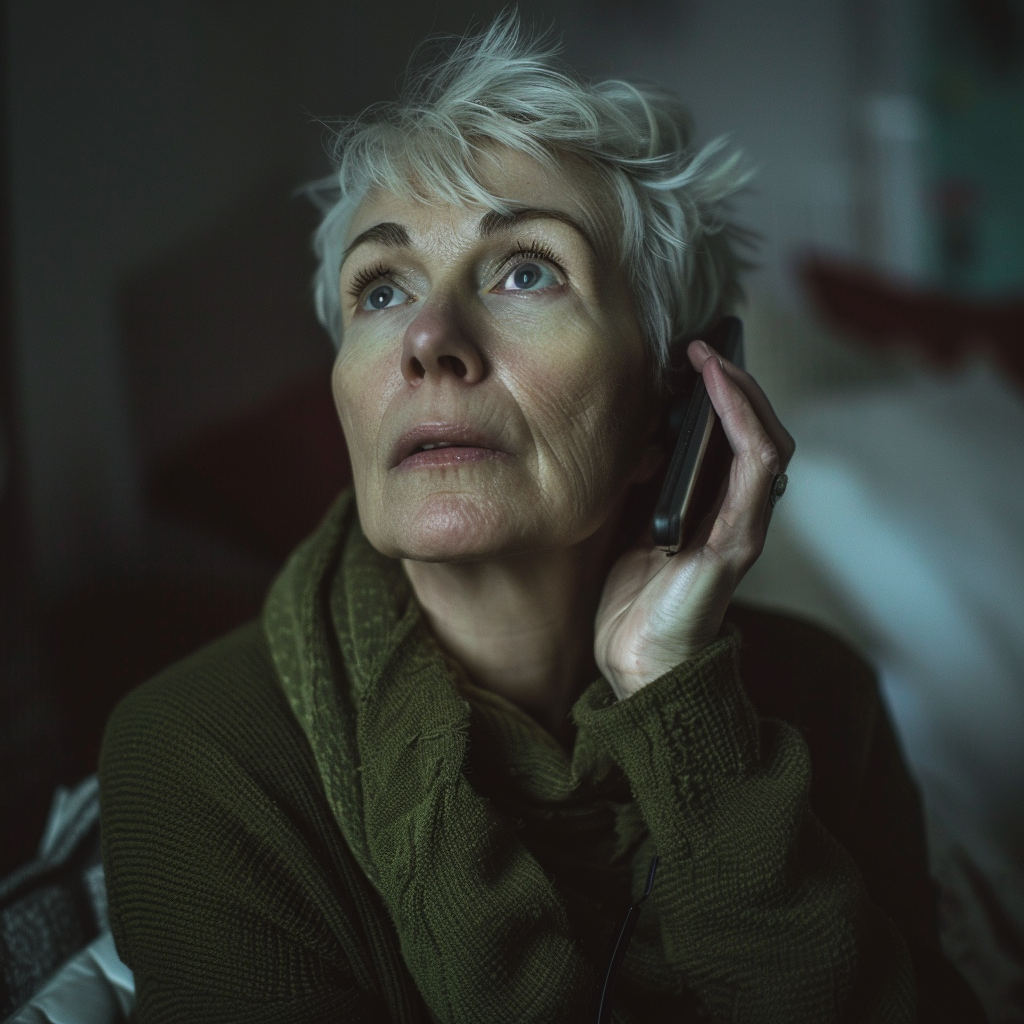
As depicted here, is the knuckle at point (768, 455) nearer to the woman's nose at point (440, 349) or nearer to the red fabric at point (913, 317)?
the woman's nose at point (440, 349)

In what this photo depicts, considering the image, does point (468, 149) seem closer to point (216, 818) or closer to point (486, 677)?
point (486, 677)

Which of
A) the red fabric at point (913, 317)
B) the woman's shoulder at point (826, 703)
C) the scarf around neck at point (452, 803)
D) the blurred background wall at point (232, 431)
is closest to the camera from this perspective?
the scarf around neck at point (452, 803)

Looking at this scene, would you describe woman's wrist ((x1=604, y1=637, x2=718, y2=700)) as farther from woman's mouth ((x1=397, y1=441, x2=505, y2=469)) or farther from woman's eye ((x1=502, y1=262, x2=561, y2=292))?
woman's eye ((x1=502, y1=262, x2=561, y2=292))

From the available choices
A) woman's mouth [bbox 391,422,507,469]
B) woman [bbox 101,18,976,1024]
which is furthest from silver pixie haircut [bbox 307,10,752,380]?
woman's mouth [bbox 391,422,507,469]

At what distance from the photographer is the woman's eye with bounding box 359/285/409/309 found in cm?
89

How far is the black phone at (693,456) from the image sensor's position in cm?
79

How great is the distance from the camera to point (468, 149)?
0.85 meters

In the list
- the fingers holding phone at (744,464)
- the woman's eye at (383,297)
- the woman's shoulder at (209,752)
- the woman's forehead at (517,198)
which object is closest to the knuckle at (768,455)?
the fingers holding phone at (744,464)

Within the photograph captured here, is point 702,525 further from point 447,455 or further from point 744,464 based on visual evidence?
point 447,455

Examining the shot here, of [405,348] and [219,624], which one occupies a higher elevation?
[405,348]

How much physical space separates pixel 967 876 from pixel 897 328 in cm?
193

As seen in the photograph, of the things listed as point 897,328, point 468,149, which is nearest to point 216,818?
point 468,149

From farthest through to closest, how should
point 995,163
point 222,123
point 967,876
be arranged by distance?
point 995,163 < point 222,123 < point 967,876

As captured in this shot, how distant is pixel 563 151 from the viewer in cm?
88
